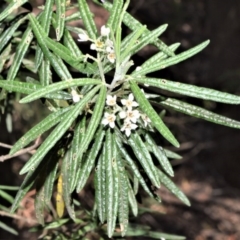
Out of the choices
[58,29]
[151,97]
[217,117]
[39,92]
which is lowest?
[217,117]

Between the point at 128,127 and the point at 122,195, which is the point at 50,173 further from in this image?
the point at 128,127

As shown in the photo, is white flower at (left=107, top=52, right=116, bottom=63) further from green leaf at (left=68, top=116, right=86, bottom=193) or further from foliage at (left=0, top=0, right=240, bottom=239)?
green leaf at (left=68, top=116, right=86, bottom=193)

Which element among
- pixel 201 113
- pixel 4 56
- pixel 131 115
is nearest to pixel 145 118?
pixel 131 115

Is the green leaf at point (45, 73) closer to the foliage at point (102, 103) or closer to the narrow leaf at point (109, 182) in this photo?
the foliage at point (102, 103)

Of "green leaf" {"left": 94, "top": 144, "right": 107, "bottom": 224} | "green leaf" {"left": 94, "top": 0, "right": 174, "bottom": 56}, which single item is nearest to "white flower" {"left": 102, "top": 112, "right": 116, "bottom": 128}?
"green leaf" {"left": 94, "top": 144, "right": 107, "bottom": 224}

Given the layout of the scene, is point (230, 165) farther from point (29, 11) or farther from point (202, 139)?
point (29, 11)

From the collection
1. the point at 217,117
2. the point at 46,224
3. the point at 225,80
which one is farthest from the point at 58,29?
the point at 225,80
